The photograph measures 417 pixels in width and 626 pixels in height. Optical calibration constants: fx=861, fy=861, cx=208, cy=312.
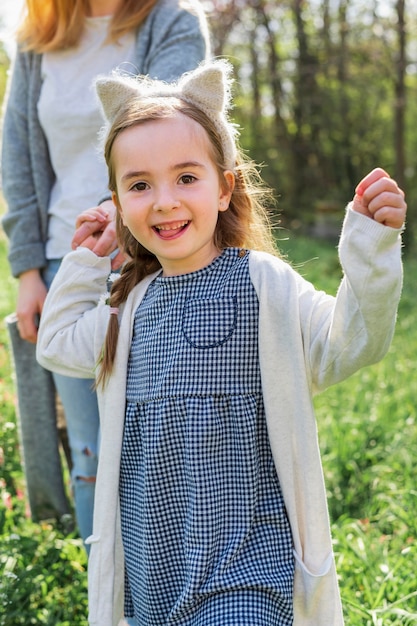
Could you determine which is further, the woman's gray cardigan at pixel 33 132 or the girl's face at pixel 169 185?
the woman's gray cardigan at pixel 33 132

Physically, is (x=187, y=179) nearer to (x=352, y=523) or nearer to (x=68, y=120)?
(x=68, y=120)

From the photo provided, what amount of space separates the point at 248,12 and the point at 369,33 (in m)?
2.46

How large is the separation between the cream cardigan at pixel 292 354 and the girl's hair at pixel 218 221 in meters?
0.04

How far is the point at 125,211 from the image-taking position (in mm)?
1970

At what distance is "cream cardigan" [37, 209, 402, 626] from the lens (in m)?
1.63

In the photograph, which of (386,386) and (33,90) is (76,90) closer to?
(33,90)

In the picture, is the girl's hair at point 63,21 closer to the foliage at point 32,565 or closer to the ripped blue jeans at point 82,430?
the ripped blue jeans at point 82,430

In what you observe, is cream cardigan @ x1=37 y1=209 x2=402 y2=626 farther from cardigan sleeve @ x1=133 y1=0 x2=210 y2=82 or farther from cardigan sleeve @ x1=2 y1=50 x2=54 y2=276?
cardigan sleeve @ x1=133 y1=0 x2=210 y2=82

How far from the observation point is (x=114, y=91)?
2053mm

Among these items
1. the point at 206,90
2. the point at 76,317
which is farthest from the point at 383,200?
the point at 76,317

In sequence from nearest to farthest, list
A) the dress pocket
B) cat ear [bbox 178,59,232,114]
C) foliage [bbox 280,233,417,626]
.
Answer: the dress pocket, cat ear [bbox 178,59,232,114], foliage [bbox 280,233,417,626]

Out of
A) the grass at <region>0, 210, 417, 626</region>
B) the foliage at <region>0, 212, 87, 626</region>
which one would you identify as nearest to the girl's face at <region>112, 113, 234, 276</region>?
the grass at <region>0, 210, 417, 626</region>

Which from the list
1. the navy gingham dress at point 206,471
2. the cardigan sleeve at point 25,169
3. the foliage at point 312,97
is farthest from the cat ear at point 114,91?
the foliage at point 312,97

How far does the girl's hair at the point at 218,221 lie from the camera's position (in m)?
1.98
